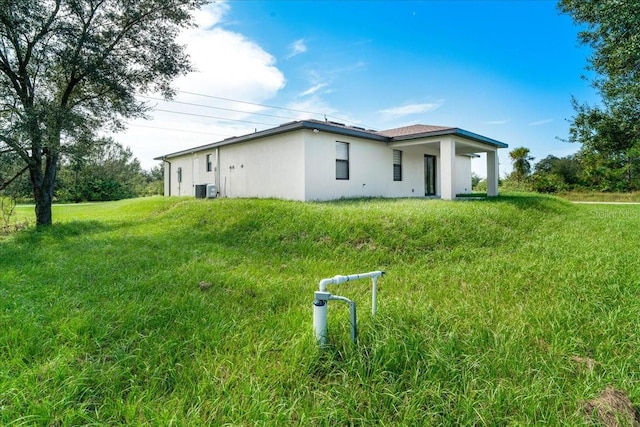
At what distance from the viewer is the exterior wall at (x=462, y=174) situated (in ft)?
57.9

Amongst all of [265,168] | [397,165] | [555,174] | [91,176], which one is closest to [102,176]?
[91,176]

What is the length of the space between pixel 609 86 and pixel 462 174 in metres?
11.8

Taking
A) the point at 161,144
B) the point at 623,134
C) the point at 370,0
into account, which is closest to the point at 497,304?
the point at 623,134

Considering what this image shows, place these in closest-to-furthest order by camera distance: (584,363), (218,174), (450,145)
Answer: (584,363) < (450,145) < (218,174)

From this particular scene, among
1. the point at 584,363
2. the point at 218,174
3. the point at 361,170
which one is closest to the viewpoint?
the point at 584,363

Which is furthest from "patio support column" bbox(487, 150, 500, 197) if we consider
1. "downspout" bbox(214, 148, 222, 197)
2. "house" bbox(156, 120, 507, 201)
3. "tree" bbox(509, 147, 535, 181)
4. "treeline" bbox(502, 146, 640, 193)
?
"tree" bbox(509, 147, 535, 181)

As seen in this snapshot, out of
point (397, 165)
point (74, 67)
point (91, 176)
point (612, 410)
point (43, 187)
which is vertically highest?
point (74, 67)

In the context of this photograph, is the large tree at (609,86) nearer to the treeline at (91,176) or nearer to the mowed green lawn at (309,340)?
the mowed green lawn at (309,340)

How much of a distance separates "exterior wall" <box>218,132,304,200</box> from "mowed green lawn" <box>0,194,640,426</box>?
5.57 meters

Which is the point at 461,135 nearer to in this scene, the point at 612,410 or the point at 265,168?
the point at 265,168

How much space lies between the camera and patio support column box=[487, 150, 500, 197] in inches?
537

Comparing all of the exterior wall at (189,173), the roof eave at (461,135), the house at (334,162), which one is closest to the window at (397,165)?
the house at (334,162)

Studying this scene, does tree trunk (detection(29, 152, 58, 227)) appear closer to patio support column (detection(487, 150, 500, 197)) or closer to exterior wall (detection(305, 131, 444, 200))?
exterior wall (detection(305, 131, 444, 200))

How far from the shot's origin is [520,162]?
31.6m
